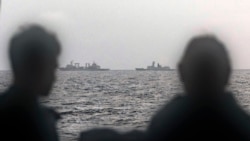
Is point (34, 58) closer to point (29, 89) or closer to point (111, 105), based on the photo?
point (29, 89)

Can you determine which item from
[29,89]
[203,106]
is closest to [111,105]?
[29,89]

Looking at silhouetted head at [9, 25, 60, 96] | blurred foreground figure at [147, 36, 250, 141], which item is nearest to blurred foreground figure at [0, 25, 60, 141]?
silhouetted head at [9, 25, 60, 96]

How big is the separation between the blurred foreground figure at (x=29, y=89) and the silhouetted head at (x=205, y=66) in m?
0.71

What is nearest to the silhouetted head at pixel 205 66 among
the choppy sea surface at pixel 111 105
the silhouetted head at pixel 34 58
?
the choppy sea surface at pixel 111 105

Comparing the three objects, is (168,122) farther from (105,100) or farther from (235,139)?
(105,100)

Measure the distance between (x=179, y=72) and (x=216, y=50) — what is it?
23 cm

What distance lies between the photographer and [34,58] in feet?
7.63

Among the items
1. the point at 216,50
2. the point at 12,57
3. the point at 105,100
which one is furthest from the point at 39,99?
the point at 105,100

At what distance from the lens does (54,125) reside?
7.70 ft

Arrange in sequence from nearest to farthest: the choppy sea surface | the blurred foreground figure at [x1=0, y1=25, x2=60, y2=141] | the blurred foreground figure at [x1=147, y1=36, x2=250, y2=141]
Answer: the blurred foreground figure at [x1=147, y1=36, x2=250, y2=141]
the blurred foreground figure at [x1=0, y1=25, x2=60, y2=141]
the choppy sea surface

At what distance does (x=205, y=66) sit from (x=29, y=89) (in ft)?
3.01

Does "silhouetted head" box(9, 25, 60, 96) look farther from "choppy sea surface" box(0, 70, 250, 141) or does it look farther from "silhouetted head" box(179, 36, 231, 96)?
"silhouetted head" box(179, 36, 231, 96)

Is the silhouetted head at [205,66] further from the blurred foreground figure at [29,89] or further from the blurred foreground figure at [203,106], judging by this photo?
the blurred foreground figure at [29,89]

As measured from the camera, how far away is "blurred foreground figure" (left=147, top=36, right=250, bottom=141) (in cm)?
220
